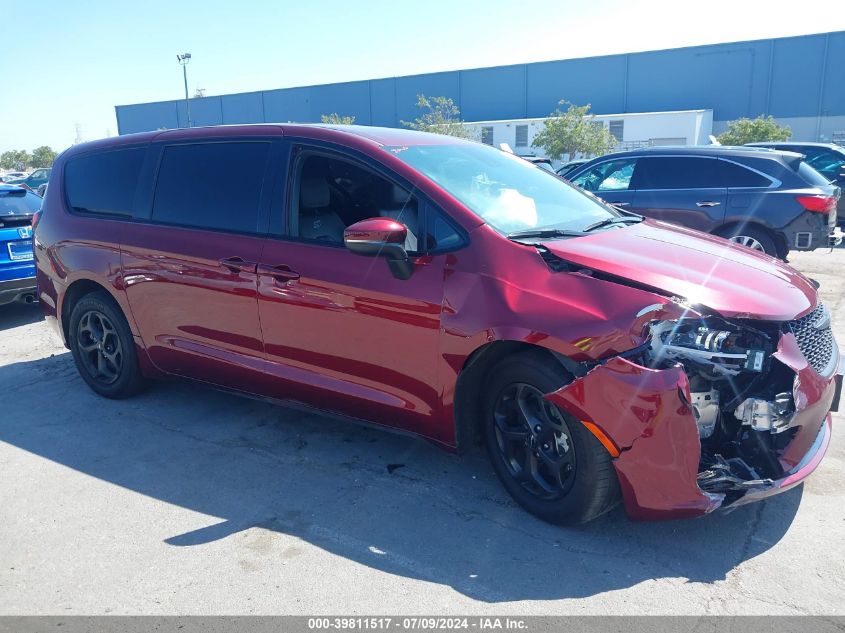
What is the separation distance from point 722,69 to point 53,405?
162ft

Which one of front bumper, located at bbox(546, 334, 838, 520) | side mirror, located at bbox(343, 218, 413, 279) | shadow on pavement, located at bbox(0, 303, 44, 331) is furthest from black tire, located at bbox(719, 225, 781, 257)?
shadow on pavement, located at bbox(0, 303, 44, 331)

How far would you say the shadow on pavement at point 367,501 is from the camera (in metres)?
3.02

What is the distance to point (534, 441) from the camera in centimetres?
334

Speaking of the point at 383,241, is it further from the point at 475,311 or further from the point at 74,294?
the point at 74,294

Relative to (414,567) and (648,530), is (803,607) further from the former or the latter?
(414,567)

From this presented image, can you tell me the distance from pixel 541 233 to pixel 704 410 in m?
1.16

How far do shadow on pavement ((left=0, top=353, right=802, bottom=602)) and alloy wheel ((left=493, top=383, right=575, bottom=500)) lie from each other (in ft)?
0.68

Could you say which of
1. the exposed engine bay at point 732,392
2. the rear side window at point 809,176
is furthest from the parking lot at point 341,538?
the rear side window at point 809,176

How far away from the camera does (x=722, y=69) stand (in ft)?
149

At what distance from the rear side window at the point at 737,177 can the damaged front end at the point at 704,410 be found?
241 inches

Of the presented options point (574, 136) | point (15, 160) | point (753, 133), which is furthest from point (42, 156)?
point (753, 133)

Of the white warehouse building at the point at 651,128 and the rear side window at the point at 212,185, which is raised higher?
the rear side window at the point at 212,185

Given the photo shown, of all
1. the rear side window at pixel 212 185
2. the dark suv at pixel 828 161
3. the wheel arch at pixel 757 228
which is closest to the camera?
the rear side window at pixel 212 185

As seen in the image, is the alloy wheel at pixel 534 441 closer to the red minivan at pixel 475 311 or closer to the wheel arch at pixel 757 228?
the red minivan at pixel 475 311
